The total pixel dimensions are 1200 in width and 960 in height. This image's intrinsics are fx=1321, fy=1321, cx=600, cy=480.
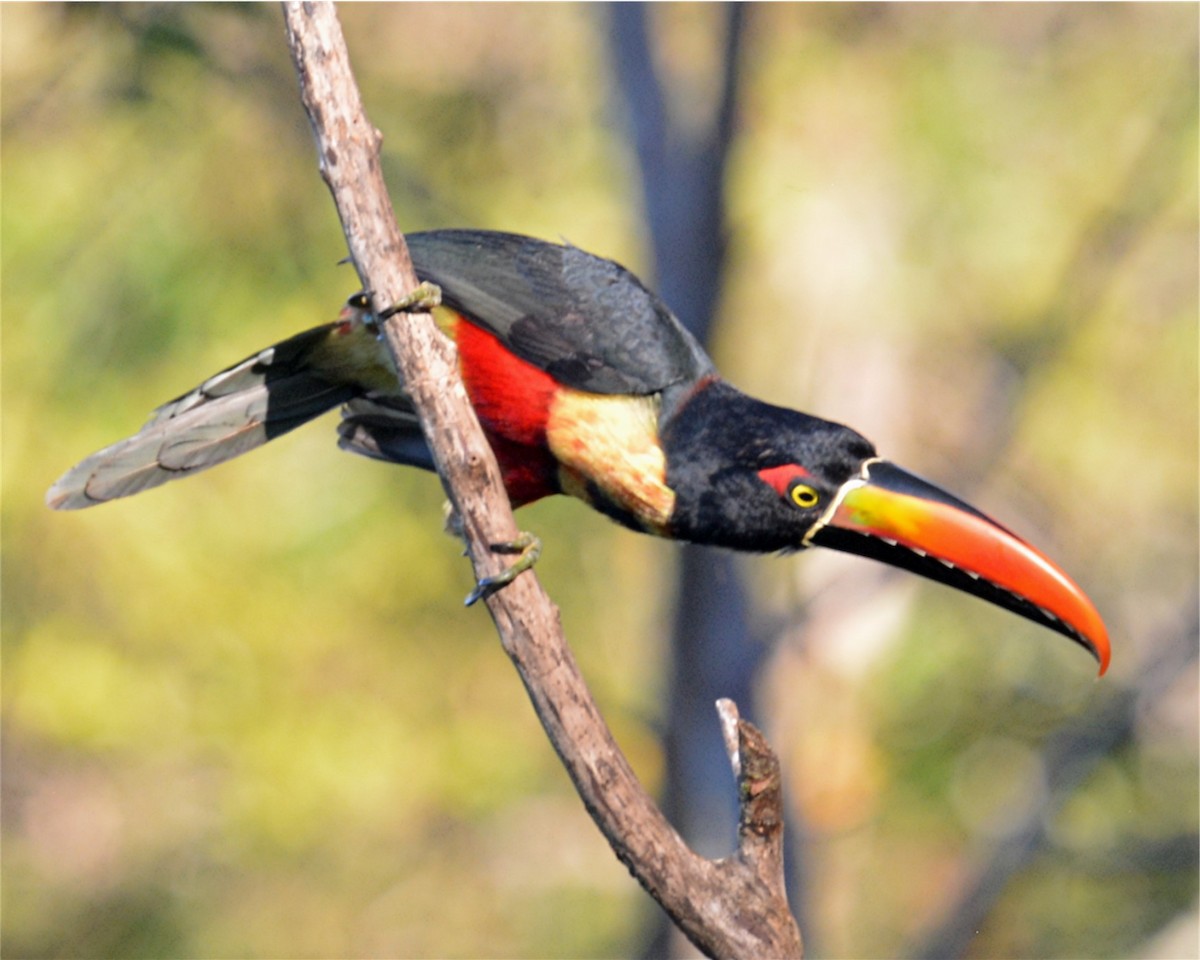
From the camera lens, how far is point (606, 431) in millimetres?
3627

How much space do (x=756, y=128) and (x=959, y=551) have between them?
4590 millimetres

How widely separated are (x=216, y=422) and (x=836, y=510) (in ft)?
5.90

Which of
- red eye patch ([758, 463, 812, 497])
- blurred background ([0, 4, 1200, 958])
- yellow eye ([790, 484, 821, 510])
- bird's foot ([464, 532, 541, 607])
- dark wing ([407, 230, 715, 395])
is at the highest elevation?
dark wing ([407, 230, 715, 395])

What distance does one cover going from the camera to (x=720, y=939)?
2.81 meters

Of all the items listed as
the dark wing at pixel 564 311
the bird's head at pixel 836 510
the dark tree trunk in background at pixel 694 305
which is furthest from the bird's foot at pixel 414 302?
the dark tree trunk in background at pixel 694 305

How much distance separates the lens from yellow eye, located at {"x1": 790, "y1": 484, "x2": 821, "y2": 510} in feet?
11.2

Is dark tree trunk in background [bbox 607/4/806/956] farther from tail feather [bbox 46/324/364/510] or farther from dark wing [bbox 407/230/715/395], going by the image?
tail feather [bbox 46/324/364/510]

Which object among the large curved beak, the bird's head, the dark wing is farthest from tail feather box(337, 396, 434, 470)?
the large curved beak

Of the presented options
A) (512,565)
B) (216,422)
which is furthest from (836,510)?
(216,422)

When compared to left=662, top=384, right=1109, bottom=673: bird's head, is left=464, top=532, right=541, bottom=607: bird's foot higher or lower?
higher

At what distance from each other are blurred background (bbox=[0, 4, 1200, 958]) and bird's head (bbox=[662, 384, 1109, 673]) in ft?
8.63

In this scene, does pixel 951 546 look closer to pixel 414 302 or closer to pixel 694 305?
pixel 414 302

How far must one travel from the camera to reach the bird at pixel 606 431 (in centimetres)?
335

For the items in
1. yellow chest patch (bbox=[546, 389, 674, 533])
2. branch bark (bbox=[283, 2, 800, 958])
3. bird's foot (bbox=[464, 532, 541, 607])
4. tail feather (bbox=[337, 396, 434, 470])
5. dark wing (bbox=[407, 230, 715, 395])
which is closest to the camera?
branch bark (bbox=[283, 2, 800, 958])
